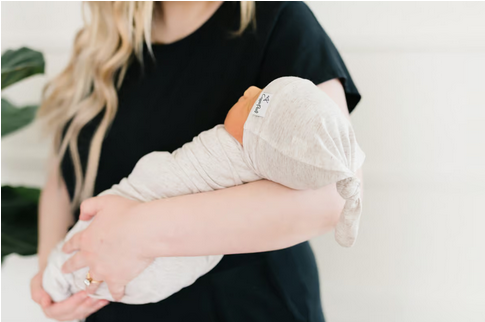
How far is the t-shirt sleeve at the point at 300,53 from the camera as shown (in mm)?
621

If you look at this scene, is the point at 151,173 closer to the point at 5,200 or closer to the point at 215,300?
the point at 215,300

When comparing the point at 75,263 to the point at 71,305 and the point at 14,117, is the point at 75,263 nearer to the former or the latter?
the point at 71,305

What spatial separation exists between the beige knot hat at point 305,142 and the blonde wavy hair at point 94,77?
0.40m

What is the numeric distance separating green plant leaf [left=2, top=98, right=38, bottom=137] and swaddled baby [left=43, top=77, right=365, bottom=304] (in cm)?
33

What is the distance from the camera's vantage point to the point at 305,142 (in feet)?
1.47

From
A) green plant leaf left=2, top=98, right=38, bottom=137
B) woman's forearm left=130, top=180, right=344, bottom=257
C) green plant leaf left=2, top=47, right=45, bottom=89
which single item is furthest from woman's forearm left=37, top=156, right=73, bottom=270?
woman's forearm left=130, top=180, right=344, bottom=257

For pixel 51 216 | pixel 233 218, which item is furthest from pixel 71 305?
pixel 233 218

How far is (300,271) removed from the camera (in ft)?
2.38

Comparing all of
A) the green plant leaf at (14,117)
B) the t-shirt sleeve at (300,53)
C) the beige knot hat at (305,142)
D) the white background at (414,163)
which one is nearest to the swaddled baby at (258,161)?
the beige knot hat at (305,142)

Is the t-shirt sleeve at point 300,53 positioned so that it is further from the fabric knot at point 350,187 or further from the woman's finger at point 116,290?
the woman's finger at point 116,290

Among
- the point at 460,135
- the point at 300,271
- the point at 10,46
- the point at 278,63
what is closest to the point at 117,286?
the point at 300,271

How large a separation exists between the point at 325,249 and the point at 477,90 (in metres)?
0.52

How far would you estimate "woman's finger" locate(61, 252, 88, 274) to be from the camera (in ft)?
2.02

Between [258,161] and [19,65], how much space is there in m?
0.60
